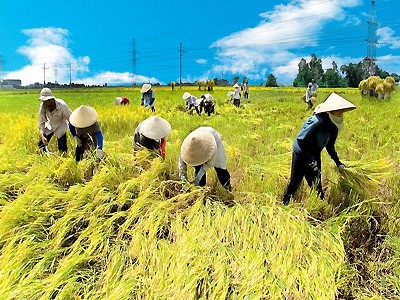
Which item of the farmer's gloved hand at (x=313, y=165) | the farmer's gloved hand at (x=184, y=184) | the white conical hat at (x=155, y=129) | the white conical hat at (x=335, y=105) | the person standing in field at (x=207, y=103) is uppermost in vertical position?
the person standing in field at (x=207, y=103)

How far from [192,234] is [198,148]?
2.25 ft

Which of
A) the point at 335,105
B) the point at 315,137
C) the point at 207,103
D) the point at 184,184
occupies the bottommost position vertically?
the point at 184,184

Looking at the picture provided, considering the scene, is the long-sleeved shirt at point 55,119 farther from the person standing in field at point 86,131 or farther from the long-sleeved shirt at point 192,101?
the long-sleeved shirt at point 192,101

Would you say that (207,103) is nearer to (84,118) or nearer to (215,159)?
(84,118)

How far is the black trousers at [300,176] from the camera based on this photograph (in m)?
3.46

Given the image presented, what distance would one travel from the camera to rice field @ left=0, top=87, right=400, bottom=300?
2492 millimetres

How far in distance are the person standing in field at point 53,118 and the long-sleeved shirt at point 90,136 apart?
0.49 metres

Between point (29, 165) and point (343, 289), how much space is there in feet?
→ 12.2

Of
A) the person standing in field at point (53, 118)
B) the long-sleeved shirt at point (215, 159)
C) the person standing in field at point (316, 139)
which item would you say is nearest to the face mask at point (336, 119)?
the person standing in field at point (316, 139)

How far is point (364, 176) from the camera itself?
3443mm

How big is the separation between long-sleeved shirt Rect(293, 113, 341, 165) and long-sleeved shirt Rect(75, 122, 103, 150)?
224cm

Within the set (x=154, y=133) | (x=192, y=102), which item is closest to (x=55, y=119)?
(x=154, y=133)

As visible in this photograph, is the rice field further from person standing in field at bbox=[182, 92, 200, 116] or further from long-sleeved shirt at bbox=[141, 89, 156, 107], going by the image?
person standing in field at bbox=[182, 92, 200, 116]

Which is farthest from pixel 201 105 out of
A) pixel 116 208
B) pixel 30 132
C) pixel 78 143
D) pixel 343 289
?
pixel 343 289
